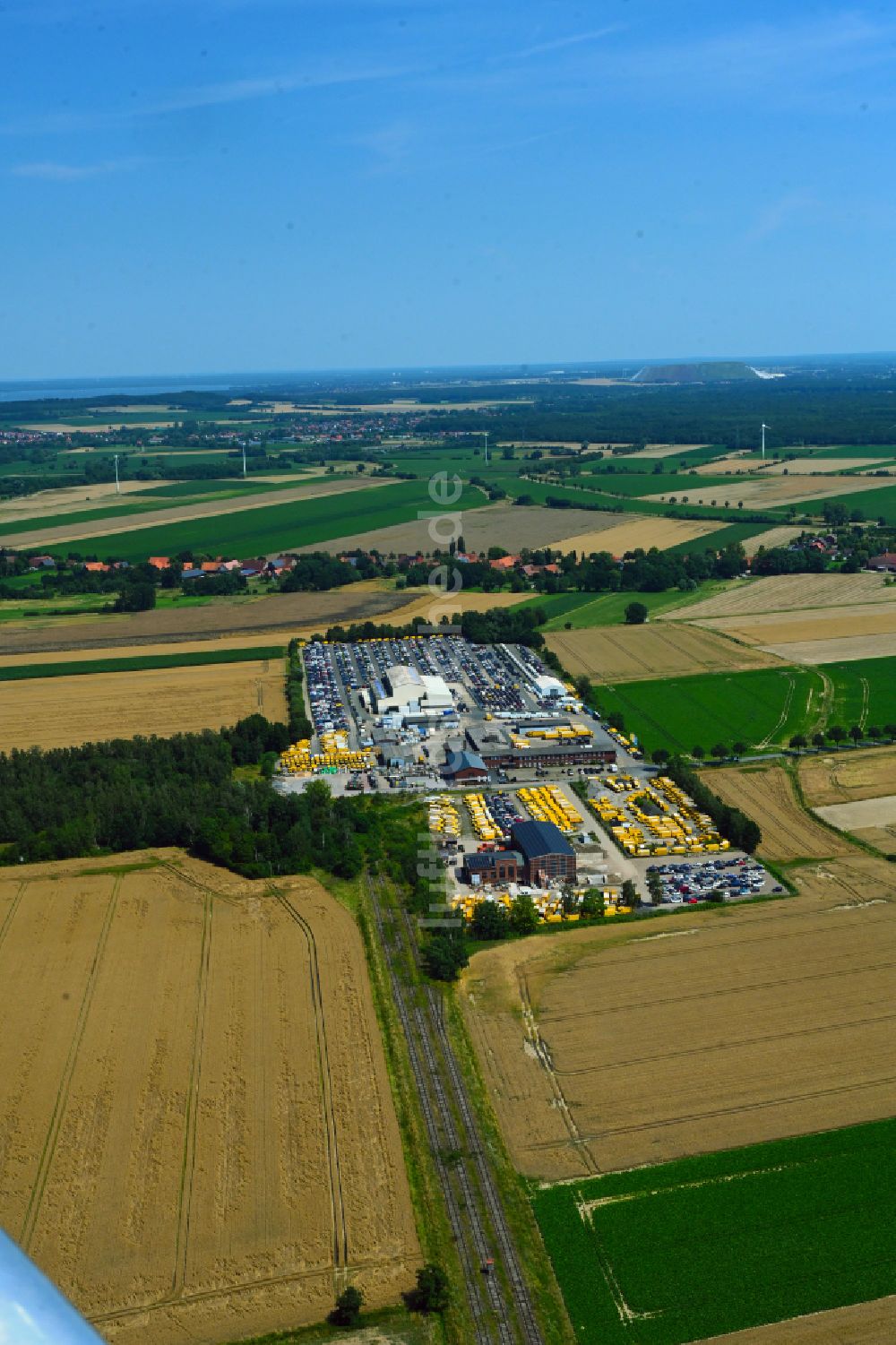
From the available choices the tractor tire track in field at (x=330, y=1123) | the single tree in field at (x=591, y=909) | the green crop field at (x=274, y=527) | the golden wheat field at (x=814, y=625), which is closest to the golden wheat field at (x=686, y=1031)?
the single tree in field at (x=591, y=909)

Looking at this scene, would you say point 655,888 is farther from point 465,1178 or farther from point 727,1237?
point 727,1237

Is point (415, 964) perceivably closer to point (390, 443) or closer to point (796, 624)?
point (796, 624)

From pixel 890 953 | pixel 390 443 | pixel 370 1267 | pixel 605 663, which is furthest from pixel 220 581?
pixel 390 443

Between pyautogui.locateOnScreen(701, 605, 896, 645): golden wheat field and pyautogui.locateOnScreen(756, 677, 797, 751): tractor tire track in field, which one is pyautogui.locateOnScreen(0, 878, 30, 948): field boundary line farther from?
pyautogui.locateOnScreen(701, 605, 896, 645): golden wheat field

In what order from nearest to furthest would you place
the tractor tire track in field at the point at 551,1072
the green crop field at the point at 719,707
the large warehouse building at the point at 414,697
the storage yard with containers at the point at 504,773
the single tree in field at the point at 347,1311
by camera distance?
the single tree in field at the point at 347,1311 < the tractor tire track in field at the point at 551,1072 < the storage yard with containers at the point at 504,773 < the green crop field at the point at 719,707 < the large warehouse building at the point at 414,697

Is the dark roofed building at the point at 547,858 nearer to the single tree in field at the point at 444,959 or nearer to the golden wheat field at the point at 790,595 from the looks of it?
the single tree in field at the point at 444,959

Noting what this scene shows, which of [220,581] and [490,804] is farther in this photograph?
[220,581]
